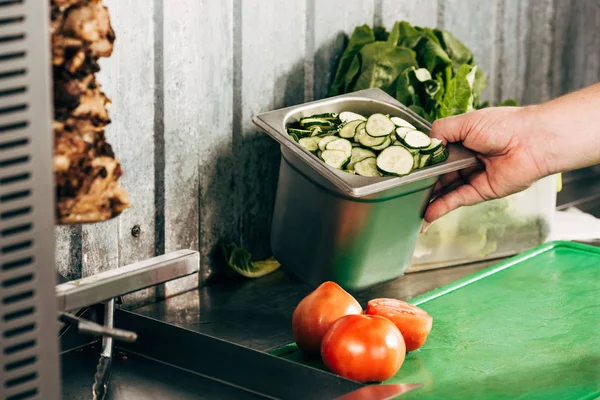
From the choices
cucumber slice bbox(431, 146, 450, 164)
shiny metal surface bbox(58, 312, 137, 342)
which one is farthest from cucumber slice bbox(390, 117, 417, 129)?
shiny metal surface bbox(58, 312, 137, 342)

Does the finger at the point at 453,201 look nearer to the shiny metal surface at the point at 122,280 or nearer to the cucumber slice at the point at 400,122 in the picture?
the cucumber slice at the point at 400,122

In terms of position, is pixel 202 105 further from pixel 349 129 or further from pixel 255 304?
pixel 255 304

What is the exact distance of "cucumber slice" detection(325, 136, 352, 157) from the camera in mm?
1730

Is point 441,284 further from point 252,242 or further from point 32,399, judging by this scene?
point 32,399

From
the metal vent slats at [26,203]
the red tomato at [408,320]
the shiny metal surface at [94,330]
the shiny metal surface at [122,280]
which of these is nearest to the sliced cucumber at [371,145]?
the red tomato at [408,320]

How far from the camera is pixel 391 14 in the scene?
2.38 metres

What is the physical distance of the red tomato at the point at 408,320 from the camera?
1555mm

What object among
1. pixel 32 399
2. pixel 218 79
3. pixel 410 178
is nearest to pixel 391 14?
pixel 218 79

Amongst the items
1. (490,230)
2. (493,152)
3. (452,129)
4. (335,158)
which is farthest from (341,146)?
(490,230)

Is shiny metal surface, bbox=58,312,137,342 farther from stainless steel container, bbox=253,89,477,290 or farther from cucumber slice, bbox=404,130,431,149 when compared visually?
cucumber slice, bbox=404,130,431,149

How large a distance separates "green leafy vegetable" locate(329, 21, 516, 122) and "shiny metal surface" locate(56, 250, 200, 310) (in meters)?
1.20

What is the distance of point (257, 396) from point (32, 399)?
21.1 inches

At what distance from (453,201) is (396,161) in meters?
0.29

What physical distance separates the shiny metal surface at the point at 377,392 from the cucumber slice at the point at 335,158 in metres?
0.66
